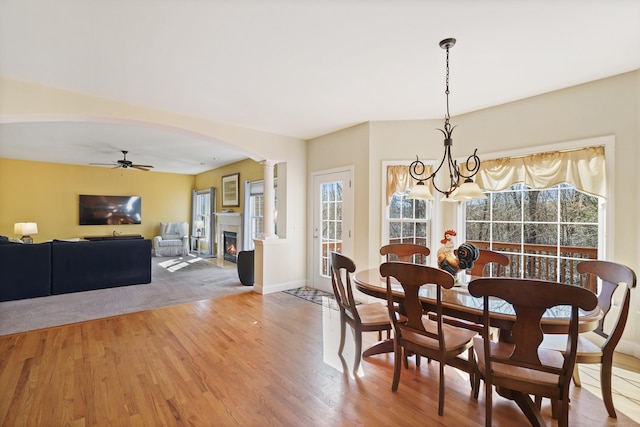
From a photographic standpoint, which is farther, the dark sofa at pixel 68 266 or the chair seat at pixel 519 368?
the dark sofa at pixel 68 266

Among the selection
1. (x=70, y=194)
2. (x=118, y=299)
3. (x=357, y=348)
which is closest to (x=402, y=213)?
(x=357, y=348)

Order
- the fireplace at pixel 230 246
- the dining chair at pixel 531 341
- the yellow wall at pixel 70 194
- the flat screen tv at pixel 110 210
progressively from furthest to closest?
the flat screen tv at pixel 110 210 < the fireplace at pixel 230 246 < the yellow wall at pixel 70 194 < the dining chair at pixel 531 341

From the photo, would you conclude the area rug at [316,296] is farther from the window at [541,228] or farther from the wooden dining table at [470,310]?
the window at [541,228]

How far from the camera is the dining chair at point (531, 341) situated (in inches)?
57.6

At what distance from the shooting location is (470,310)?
1.92 m

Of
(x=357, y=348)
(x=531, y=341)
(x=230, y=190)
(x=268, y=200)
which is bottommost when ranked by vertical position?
(x=357, y=348)

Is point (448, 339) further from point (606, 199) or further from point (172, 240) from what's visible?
point (172, 240)

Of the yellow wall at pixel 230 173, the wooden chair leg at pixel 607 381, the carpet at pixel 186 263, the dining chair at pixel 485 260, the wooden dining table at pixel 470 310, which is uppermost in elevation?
the yellow wall at pixel 230 173

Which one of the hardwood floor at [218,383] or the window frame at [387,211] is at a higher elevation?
the window frame at [387,211]

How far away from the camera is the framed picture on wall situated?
7.88 metres

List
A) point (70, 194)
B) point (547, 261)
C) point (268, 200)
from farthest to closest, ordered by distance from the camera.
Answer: point (70, 194) < point (268, 200) < point (547, 261)

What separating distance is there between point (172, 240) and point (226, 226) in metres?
2.05

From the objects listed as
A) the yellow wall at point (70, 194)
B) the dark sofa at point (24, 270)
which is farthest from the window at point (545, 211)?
the yellow wall at point (70, 194)

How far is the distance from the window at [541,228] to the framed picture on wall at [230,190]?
18.9 ft
